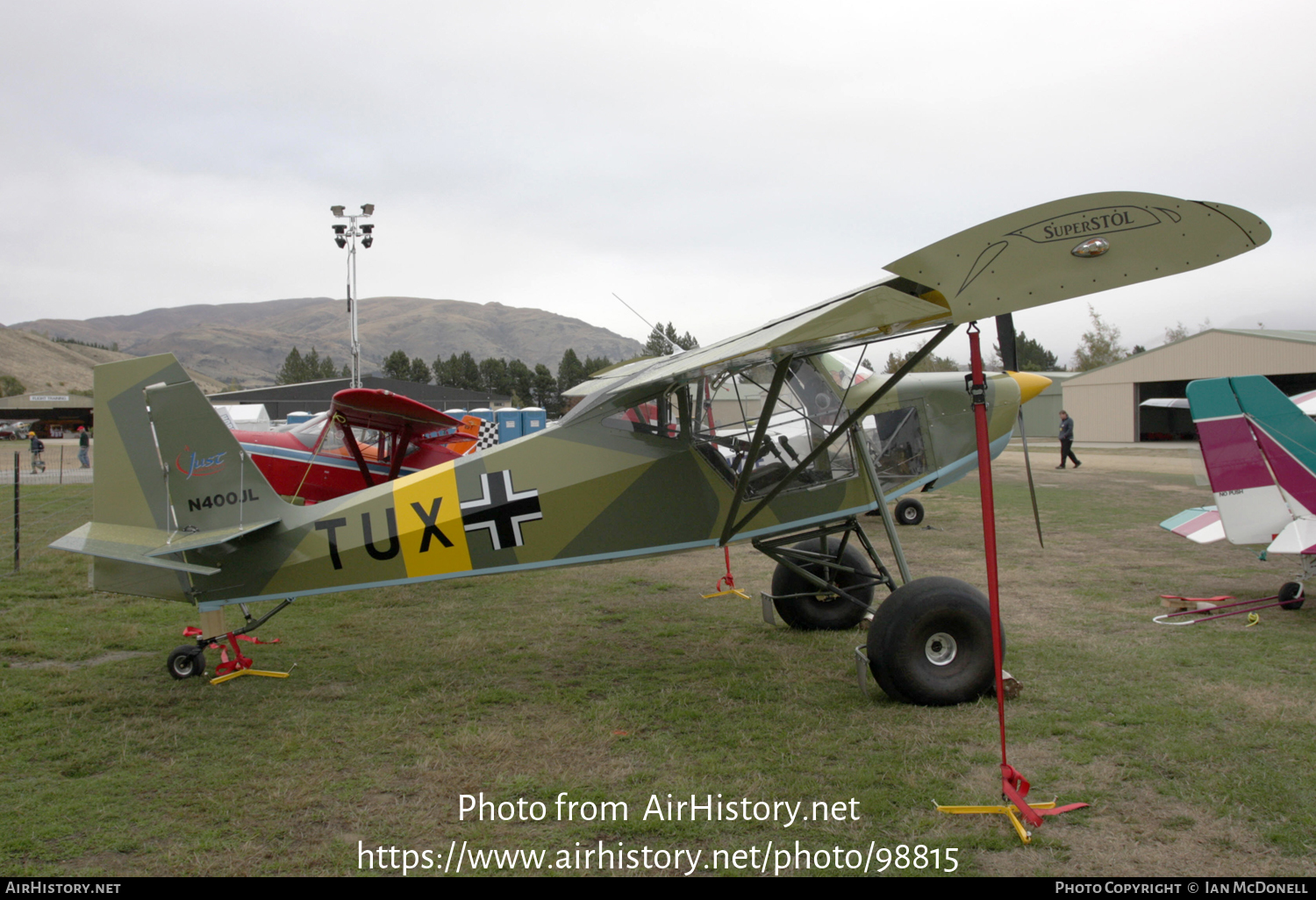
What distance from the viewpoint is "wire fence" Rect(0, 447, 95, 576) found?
10180mm

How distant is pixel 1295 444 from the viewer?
677cm

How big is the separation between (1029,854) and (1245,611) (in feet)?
17.3

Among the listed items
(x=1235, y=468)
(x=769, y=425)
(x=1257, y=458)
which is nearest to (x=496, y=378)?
(x=769, y=425)

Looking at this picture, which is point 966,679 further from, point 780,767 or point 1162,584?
point 1162,584

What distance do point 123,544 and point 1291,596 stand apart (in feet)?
31.6

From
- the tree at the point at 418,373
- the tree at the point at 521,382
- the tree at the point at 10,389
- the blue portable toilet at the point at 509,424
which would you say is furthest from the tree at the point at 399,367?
the blue portable toilet at the point at 509,424

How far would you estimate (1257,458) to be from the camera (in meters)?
6.91

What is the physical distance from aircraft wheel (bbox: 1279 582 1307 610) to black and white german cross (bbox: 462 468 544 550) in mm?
6761

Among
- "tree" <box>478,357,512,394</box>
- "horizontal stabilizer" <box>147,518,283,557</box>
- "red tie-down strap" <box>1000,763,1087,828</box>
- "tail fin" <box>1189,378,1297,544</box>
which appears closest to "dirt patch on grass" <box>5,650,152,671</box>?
"horizontal stabilizer" <box>147,518,283,557</box>

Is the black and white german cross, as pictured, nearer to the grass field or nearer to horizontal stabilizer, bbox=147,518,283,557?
the grass field

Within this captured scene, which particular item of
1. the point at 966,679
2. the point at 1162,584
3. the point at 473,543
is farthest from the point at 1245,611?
the point at 473,543

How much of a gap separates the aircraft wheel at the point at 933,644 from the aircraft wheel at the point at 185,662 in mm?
4981
